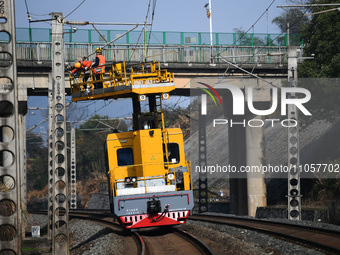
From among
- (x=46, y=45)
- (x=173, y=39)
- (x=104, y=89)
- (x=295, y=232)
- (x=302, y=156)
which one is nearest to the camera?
(x=295, y=232)

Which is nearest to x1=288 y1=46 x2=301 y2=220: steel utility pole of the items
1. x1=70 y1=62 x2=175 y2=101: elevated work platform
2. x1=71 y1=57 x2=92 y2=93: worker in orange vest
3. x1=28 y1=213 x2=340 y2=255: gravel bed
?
x1=28 y1=213 x2=340 y2=255: gravel bed

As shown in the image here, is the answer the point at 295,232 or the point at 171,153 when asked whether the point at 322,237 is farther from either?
the point at 171,153

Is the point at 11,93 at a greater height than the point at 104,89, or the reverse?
the point at 104,89

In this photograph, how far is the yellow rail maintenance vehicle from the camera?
20031mm

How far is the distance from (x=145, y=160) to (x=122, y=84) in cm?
284

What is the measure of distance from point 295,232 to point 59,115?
28.1 ft

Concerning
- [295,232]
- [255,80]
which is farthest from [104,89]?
[255,80]

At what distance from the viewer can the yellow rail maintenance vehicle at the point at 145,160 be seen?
20.0 m

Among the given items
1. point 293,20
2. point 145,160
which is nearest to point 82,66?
point 145,160

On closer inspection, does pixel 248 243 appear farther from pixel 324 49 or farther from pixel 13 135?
pixel 324 49

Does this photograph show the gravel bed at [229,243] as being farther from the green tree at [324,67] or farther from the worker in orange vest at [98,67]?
the green tree at [324,67]

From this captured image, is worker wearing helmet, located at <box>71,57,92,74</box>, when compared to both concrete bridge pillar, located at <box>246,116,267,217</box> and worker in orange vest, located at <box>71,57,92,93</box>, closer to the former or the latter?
worker in orange vest, located at <box>71,57,92,93</box>

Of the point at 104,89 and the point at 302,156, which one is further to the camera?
the point at 302,156

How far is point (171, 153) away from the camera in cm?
2144
